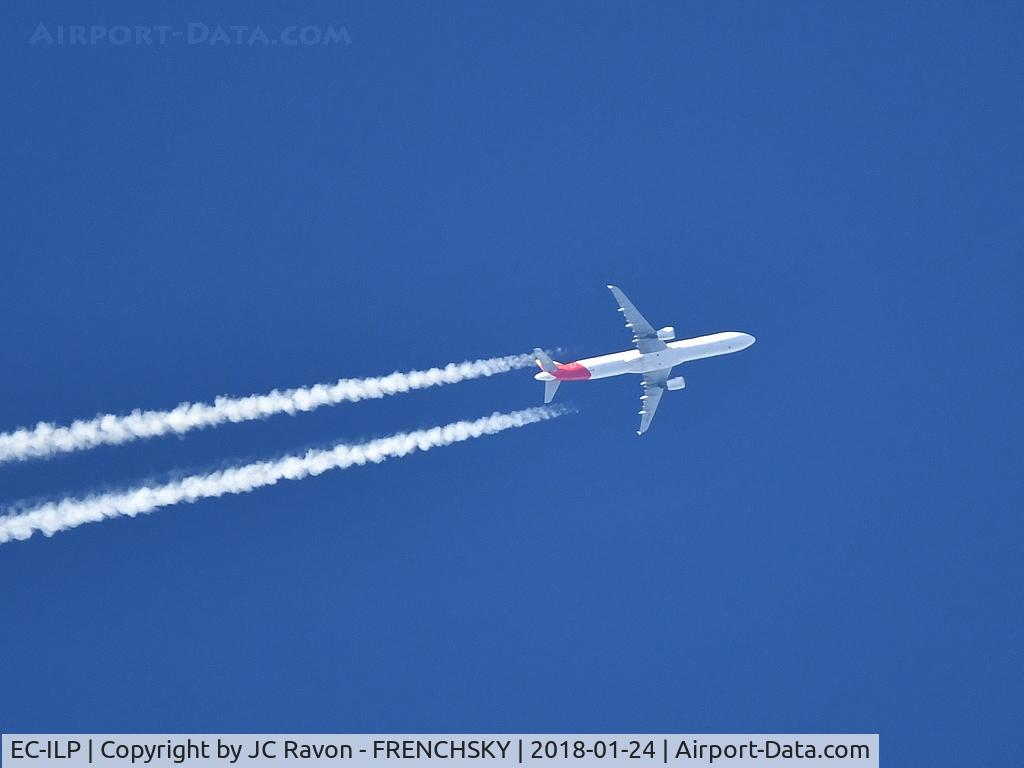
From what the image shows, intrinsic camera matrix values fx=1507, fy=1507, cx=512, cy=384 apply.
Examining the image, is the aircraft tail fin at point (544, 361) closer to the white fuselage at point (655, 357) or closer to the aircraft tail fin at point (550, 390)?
the white fuselage at point (655, 357)

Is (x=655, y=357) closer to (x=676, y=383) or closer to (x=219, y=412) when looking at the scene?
(x=676, y=383)

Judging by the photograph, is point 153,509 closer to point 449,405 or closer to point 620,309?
point 449,405

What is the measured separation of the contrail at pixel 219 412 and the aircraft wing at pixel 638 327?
19.0ft

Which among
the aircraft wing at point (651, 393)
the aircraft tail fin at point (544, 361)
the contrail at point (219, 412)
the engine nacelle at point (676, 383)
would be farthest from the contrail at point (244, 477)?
the engine nacelle at point (676, 383)

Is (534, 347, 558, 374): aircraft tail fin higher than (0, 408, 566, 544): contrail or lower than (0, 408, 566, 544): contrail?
higher

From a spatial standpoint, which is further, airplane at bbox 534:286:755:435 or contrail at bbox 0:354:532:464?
airplane at bbox 534:286:755:435

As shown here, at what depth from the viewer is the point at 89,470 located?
241 ft

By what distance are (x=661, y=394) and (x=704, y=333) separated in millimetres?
4642

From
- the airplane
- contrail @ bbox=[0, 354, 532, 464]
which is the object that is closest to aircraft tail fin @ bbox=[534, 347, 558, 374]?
the airplane

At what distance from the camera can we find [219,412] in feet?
235

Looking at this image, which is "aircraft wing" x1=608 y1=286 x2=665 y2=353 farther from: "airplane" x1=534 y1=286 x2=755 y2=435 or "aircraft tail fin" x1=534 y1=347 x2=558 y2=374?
"aircraft tail fin" x1=534 y1=347 x2=558 y2=374

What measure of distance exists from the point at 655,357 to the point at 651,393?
3.29 meters

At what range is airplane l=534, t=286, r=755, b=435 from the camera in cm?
7344

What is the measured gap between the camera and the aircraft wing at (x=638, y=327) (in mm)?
74750
